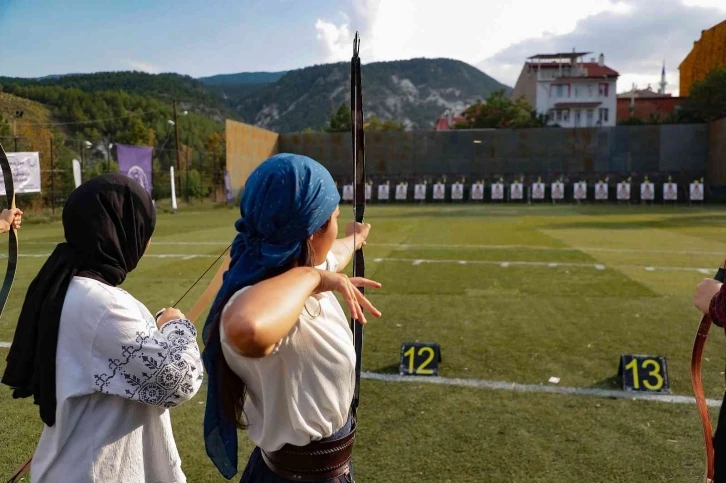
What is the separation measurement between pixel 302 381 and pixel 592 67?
84.8 m

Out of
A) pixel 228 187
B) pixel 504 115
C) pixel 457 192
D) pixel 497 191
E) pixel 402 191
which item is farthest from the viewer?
pixel 504 115

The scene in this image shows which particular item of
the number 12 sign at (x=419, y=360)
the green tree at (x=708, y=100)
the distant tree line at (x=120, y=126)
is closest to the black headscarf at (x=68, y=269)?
the number 12 sign at (x=419, y=360)

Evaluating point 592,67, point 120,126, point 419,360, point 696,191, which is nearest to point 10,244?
point 419,360

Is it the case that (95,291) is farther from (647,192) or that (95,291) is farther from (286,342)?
(647,192)

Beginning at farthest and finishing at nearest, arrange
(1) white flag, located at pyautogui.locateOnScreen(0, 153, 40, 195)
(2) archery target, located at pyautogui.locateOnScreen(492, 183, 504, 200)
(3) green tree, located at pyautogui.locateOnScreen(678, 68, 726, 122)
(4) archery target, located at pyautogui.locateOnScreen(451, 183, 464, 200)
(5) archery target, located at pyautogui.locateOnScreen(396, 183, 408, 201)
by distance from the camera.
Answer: (3) green tree, located at pyautogui.locateOnScreen(678, 68, 726, 122)
(5) archery target, located at pyautogui.locateOnScreen(396, 183, 408, 201)
(4) archery target, located at pyautogui.locateOnScreen(451, 183, 464, 200)
(2) archery target, located at pyautogui.locateOnScreen(492, 183, 504, 200)
(1) white flag, located at pyautogui.locateOnScreen(0, 153, 40, 195)

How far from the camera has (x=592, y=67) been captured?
78.2 metres

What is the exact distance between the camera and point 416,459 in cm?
322

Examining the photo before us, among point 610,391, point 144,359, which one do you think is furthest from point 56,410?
point 610,391

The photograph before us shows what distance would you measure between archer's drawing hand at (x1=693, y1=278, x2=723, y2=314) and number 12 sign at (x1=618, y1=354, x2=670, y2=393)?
99.9 inches

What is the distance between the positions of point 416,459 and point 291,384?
197 centimetres

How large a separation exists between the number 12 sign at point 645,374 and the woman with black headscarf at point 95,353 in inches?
131

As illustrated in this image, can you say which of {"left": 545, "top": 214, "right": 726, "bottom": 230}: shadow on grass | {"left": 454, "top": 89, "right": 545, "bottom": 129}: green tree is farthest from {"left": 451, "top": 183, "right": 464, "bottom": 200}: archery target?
{"left": 454, "top": 89, "right": 545, "bottom": 129}: green tree

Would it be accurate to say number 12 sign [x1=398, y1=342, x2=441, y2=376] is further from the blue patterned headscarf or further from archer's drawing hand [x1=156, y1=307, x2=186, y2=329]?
the blue patterned headscarf

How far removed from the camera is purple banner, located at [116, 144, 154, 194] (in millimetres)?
21484
